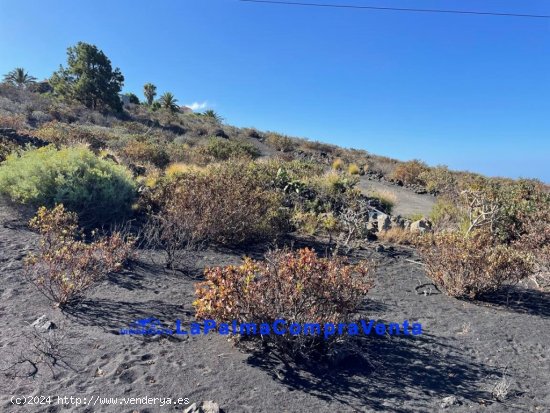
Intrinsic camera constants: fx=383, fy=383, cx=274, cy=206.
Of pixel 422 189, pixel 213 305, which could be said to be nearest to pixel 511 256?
pixel 213 305

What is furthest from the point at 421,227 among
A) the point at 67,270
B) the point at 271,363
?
the point at 67,270

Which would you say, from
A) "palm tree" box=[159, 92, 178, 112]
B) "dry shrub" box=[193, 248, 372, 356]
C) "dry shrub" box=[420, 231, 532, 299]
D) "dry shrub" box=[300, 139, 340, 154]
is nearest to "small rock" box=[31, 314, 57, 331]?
"dry shrub" box=[193, 248, 372, 356]

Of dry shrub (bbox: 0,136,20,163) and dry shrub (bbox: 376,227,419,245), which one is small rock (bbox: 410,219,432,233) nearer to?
dry shrub (bbox: 376,227,419,245)

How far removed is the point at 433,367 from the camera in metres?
3.01

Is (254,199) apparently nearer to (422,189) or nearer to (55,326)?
(55,326)

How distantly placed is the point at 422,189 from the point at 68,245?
16.5m

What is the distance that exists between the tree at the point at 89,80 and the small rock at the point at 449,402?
30525 mm

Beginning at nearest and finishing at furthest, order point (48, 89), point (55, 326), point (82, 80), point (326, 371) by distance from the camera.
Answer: point (326, 371) → point (55, 326) → point (82, 80) → point (48, 89)

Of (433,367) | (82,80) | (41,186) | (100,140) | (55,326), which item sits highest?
(82,80)

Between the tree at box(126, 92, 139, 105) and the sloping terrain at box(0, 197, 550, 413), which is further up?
the tree at box(126, 92, 139, 105)

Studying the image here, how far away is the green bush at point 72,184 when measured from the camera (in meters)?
6.02

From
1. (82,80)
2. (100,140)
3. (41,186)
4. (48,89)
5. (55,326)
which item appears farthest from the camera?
(48,89)

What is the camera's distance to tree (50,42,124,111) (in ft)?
91.5

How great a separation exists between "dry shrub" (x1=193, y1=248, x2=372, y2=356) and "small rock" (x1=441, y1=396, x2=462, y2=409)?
0.83 m
